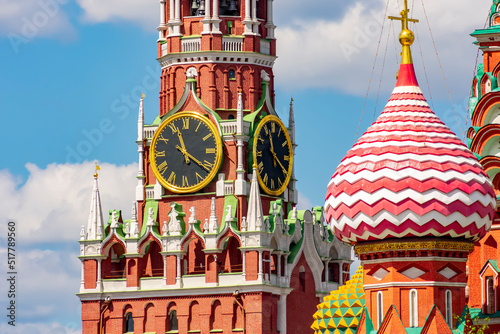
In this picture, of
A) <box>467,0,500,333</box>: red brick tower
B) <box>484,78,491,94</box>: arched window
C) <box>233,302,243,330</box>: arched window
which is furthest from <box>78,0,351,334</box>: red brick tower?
<box>484,78,491,94</box>: arched window

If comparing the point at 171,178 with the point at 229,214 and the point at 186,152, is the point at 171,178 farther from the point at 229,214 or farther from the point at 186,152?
the point at 229,214

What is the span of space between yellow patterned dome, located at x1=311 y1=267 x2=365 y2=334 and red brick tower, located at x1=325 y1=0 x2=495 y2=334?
19.9 feet

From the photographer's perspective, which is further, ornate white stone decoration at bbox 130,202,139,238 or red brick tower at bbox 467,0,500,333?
ornate white stone decoration at bbox 130,202,139,238

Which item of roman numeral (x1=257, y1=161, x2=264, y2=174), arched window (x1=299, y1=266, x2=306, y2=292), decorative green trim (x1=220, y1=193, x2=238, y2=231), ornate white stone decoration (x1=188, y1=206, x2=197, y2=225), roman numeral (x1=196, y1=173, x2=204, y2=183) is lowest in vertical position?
arched window (x1=299, y1=266, x2=306, y2=292)

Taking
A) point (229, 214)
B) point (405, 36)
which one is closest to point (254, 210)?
point (229, 214)

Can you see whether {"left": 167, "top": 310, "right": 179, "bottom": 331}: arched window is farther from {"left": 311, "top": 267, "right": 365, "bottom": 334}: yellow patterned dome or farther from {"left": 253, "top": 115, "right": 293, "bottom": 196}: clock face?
{"left": 311, "top": 267, "right": 365, "bottom": 334}: yellow patterned dome

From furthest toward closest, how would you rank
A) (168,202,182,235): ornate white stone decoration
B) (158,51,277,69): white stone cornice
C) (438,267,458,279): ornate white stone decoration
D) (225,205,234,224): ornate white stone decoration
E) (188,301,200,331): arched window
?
1. (158,51,277,69): white stone cornice
2. (168,202,182,235): ornate white stone decoration
3. (188,301,200,331): arched window
4. (225,205,234,224): ornate white stone decoration
5. (438,267,458,279): ornate white stone decoration

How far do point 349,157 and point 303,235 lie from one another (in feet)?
83.8

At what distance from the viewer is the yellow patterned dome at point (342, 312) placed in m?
83.3

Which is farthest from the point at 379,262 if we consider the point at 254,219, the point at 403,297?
the point at 254,219

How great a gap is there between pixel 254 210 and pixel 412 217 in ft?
82.1

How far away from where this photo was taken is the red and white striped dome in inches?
2958

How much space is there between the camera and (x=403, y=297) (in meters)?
76.1

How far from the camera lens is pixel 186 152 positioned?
101750mm
